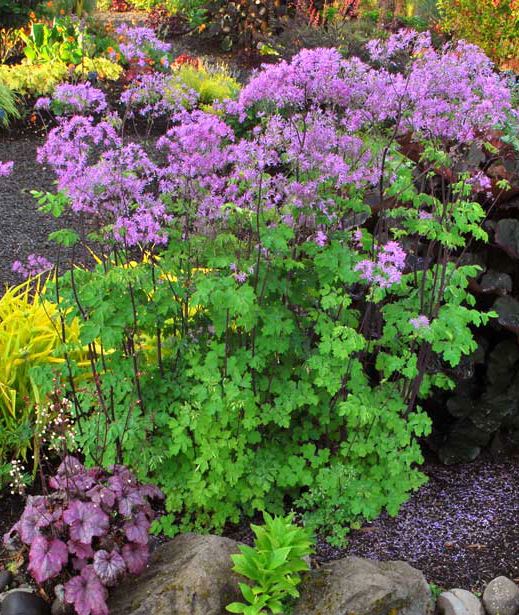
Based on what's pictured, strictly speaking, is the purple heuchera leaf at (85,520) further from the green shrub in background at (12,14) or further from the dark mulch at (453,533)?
the green shrub in background at (12,14)

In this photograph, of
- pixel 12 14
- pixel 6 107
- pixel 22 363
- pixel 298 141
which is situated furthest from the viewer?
pixel 12 14

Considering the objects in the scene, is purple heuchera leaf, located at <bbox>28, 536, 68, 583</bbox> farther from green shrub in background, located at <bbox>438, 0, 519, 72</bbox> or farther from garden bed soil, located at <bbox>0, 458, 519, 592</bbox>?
green shrub in background, located at <bbox>438, 0, 519, 72</bbox>

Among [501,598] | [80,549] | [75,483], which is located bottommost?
[501,598]

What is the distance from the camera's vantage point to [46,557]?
2.59m

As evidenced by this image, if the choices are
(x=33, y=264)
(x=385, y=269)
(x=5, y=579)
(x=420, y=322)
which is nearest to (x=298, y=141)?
(x=385, y=269)

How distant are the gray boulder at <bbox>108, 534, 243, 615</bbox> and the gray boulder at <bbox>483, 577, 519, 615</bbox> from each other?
1.08m

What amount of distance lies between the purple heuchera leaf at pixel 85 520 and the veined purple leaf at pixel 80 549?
0.06 feet

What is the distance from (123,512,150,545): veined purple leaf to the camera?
2703mm

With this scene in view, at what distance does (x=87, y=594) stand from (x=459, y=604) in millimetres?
1470

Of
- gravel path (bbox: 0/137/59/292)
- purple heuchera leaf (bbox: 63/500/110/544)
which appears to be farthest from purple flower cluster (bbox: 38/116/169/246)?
gravel path (bbox: 0/137/59/292)

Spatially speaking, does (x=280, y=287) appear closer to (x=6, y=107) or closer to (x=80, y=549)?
(x=80, y=549)

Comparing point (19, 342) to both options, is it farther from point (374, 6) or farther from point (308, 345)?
point (374, 6)

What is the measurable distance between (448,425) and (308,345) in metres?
1.19

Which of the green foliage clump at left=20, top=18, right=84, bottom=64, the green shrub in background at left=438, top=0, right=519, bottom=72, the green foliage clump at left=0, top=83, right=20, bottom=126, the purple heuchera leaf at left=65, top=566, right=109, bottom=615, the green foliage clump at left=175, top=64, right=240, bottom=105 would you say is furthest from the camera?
the green shrub in background at left=438, top=0, right=519, bottom=72
